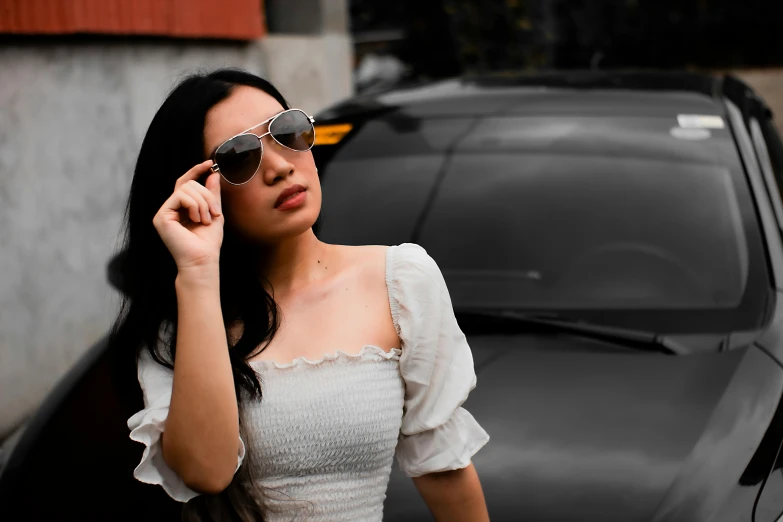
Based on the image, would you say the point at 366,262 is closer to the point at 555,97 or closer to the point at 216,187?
the point at 216,187

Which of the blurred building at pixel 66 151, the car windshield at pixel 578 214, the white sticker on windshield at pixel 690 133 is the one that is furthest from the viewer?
the blurred building at pixel 66 151

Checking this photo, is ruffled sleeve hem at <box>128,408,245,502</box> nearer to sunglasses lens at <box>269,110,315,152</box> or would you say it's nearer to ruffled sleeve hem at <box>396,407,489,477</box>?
ruffled sleeve hem at <box>396,407,489,477</box>

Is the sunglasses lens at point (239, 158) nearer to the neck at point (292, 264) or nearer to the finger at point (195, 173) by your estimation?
the finger at point (195, 173)

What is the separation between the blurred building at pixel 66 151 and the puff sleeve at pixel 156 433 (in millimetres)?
2867

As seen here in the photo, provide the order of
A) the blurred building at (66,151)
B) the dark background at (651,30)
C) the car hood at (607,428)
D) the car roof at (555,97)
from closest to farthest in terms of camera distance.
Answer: the car hood at (607,428)
the car roof at (555,97)
the blurred building at (66,151)
the dark background at (651,30)

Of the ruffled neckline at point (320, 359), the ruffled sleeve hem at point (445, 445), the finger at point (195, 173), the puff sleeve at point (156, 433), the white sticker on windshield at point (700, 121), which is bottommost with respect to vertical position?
the ruffled sleeve hem at point (445, 445)

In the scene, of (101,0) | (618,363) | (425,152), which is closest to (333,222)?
(425,152)

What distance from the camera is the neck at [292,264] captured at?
1.45 metres

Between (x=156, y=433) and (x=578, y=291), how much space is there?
150 cm

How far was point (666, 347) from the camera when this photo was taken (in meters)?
2.31

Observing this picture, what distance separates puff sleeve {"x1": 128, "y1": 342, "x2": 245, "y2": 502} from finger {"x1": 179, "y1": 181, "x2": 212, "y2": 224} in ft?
0.72

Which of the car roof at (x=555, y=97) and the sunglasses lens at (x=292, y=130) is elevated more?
the sunglasses lens at (x=292, y=130)

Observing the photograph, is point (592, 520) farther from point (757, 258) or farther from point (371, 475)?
point (757, 258)

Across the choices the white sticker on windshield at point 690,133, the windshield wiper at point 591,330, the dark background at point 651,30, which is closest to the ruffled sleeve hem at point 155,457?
the windshield wiper at point 591,330
